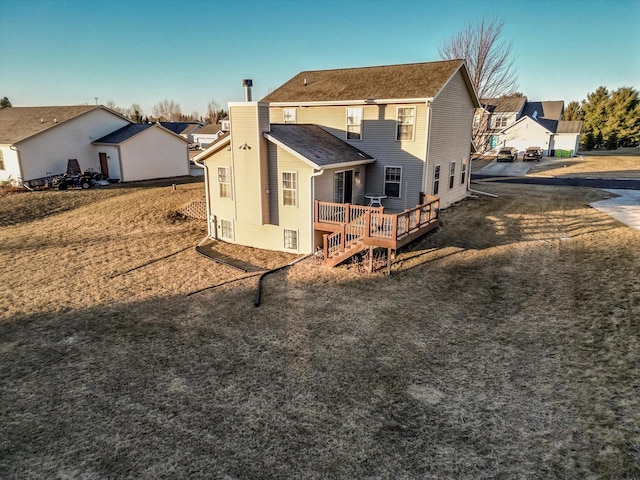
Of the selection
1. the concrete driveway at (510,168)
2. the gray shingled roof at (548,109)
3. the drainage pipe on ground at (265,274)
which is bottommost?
the drainage pipe on ground at (265,274)

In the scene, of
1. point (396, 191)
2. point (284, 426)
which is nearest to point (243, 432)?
point (284, 426)

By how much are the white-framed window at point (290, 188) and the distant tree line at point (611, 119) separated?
68.9 meters

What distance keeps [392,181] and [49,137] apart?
2737cm

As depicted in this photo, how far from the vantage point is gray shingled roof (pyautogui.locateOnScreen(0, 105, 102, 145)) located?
3028 cm

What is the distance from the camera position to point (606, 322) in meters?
10.5

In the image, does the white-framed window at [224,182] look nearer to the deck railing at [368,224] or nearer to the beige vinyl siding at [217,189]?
the beige vinyl siding at [217,189]

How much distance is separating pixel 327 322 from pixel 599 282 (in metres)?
8.98

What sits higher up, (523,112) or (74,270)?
(523,112)

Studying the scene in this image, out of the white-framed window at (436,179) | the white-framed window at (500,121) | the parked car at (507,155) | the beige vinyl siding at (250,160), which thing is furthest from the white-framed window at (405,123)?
the white-framed window at (500,121)

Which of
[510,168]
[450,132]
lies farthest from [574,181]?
[450,132]

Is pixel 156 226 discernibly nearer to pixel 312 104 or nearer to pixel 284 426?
pixel 312 104

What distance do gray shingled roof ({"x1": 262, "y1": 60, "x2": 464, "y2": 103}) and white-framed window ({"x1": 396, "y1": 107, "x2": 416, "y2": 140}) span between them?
0.67 m

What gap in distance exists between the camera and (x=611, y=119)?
6488 centimetres

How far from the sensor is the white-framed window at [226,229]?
1905cm
